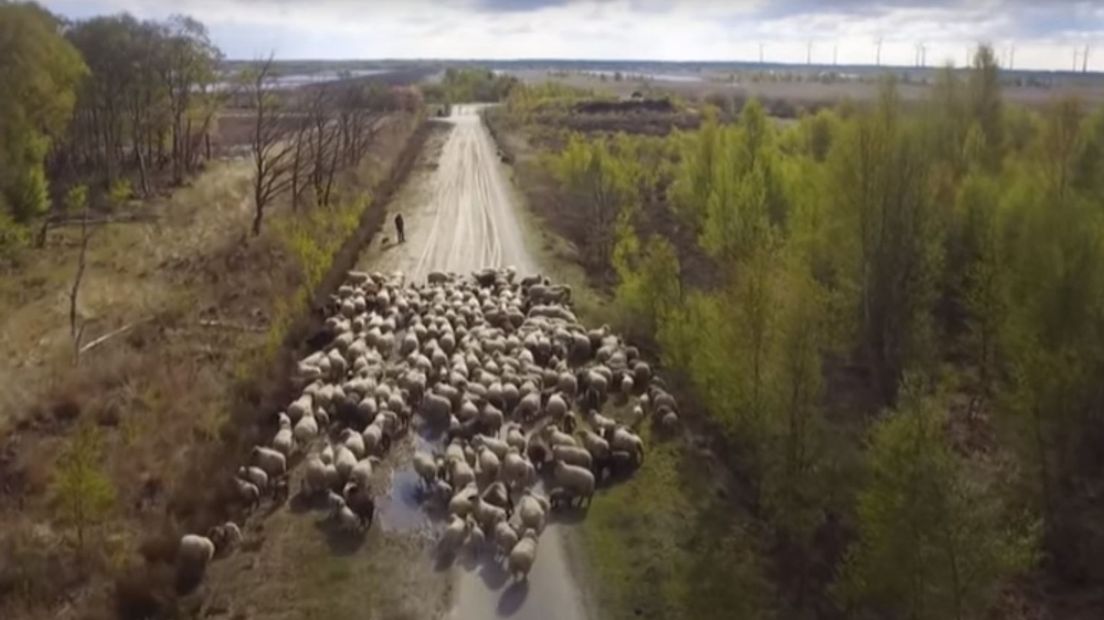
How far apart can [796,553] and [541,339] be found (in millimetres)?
16696

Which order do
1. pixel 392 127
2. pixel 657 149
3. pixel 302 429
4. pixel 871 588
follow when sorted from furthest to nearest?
1. pixel 392 127
2. pixel 657 149
3. pixel 302 429
4. pixel 871 588

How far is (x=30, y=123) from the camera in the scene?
48.3 meters

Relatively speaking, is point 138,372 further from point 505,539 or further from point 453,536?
point 505,539

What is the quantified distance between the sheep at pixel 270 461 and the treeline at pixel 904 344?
41.2 ft

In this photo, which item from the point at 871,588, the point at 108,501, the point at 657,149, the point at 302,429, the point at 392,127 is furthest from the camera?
the point at 392,127

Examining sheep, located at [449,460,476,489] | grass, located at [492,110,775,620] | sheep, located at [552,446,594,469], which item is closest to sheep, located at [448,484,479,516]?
sheep, located at [449,460,476,489]

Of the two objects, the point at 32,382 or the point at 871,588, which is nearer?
the point at 871,588

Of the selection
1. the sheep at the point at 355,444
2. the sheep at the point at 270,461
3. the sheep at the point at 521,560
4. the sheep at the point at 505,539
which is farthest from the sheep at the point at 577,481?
the sheep at the point at 270,461

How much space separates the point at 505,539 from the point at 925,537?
34.4 feet

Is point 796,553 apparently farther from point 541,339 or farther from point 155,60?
point 155,60

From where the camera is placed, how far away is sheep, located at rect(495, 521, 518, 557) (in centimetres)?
2566

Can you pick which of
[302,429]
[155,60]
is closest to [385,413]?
[302,429]

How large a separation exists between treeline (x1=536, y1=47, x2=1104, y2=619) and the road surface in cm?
572

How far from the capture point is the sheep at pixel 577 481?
1134 inches
